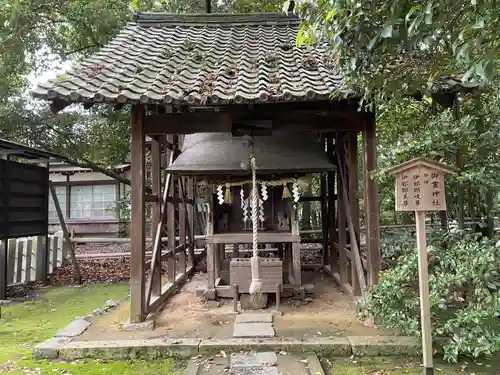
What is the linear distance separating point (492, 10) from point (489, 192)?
8.65ft

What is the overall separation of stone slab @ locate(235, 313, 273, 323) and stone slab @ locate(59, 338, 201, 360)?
3.61 ft

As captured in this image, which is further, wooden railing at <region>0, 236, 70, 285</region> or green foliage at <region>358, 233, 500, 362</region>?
wooden railing at <region>0, 236, 70, 285</region>

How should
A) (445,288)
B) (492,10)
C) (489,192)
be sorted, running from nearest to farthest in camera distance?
(492,10)
(445,288)
(489,192)

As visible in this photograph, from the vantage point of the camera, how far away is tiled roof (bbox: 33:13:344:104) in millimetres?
4719

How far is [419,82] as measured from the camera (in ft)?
13.6

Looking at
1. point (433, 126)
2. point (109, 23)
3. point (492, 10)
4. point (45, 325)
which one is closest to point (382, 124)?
point (433, 126)

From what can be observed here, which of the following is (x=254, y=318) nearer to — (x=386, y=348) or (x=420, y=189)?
(x=386, y=348)

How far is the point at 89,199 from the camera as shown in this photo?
1762 cm

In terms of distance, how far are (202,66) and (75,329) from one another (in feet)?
13.4

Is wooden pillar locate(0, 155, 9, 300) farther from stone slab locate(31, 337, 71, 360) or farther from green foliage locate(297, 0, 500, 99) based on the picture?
green foliage locate(297, 0, 500, 99)

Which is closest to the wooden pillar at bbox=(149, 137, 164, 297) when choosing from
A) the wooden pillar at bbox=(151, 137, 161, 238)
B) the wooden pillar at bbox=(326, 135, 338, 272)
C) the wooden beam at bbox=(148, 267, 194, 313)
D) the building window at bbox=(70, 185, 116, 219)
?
the wooden pillar at bbox=(151, 137, 161, 238)

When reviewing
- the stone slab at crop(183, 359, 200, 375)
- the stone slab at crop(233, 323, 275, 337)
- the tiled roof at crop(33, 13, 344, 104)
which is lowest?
the stone slab at crop(183, 359, 200, 375)

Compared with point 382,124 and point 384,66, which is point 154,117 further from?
point 382,124

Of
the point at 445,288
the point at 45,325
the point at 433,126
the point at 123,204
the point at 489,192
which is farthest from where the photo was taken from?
the point at 123,204
